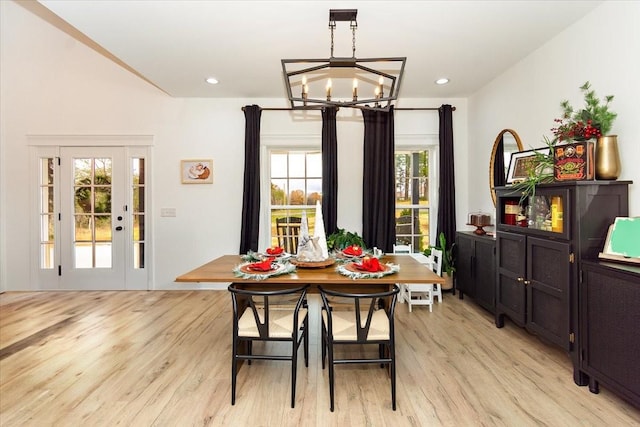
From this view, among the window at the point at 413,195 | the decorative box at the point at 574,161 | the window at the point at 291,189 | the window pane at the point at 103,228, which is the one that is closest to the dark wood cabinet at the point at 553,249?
the decorative box at the point at 574,161

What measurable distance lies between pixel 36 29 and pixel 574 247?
22.3 ft

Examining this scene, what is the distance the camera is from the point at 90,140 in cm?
459

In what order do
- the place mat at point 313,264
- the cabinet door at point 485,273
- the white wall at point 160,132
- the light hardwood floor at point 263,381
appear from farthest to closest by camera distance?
the white wall at point 160,132 → the cabinet door at point 485,273 → the place mat at point 313,264 → the light hardwood floor at point 263,381

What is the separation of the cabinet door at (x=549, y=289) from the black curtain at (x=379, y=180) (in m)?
1.94

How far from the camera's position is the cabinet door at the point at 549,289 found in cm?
228

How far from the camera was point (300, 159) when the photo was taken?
15.6ft

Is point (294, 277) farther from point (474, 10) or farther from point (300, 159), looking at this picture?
point (300, 159)

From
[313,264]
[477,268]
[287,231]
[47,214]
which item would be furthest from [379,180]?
[47,214]

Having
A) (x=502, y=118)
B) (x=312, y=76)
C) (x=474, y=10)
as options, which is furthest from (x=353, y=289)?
(x=502, y=118)

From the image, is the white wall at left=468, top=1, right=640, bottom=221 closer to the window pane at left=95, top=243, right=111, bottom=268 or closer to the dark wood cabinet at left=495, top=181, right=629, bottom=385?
the dark wood cabinet at left=495, top=181, right=629, bottom=385

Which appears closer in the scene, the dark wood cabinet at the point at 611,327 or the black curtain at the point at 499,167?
the dark wood cabinet at the point at 611,327

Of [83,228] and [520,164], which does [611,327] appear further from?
[83,228]

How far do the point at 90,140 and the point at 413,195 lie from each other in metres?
4.76

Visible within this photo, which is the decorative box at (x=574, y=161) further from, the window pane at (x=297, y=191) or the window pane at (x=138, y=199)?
the window pane at (x=138, y=199)
